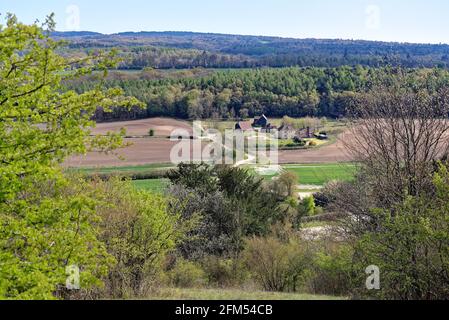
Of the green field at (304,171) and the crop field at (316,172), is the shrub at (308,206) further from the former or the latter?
the crop field at (316,172)

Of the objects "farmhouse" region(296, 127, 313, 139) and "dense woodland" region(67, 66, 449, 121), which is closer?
"farmhouse" region(296, 127, 313, 139)

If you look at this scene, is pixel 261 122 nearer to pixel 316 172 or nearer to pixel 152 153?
pixel 152 153

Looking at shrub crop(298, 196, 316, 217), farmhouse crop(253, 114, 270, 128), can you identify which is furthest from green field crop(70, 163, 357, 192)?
farmhouse crop(253, 114, 270, 128)

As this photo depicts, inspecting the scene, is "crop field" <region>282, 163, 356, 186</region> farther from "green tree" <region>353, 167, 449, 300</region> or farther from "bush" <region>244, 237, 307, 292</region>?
"green tree" <region>353, 167, 449, 300</region>

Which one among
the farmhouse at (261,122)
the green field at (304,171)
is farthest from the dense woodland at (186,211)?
the farmhouse at (261,122)

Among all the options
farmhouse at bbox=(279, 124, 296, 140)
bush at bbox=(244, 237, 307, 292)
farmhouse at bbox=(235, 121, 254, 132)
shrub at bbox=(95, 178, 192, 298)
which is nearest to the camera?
shrub at bbox=(95, 178, 192, 298)
